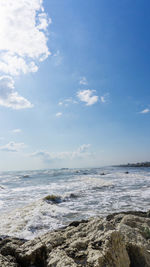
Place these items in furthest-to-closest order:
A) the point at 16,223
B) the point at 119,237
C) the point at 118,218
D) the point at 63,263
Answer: the point at 16,223, the point at 118,218, the point at 119,237, the point at 63,263

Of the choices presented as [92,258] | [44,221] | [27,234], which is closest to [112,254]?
[92,258]

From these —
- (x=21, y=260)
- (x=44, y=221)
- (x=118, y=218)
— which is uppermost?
(x=21, y=260)

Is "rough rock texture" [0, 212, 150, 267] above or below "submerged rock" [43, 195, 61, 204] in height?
above

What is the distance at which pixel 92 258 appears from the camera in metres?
2.58

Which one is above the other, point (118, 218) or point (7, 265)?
point (7, 265)

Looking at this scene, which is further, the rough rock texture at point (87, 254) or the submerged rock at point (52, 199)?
the submerged rock at point (52, 199)

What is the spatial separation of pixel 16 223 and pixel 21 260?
6.28m

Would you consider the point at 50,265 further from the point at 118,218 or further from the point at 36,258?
the point at 118,218

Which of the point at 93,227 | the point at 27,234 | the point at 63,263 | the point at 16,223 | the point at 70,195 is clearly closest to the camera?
the point at 63,263

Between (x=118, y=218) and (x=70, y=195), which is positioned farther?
(x=70, y=195)

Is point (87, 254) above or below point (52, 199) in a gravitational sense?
above

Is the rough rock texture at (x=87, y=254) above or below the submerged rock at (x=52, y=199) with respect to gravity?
above

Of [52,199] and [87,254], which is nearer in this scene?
[87,254]

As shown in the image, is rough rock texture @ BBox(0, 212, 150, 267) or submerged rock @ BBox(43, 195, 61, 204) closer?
rough rock texture @ BBox(0, 212, 150, 267)
